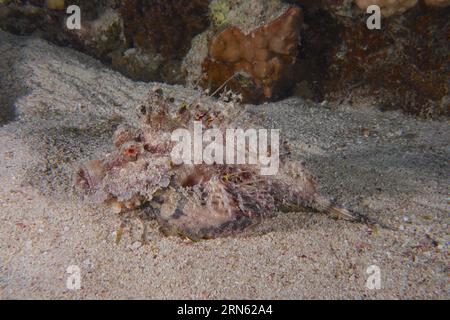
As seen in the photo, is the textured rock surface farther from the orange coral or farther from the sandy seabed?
the sandy seabed

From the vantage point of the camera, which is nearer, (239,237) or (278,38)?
(239,237)

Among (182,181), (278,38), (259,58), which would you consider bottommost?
(182,181)

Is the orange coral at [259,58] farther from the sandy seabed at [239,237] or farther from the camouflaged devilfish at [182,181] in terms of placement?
the camouflaged devilfish at [182,181]

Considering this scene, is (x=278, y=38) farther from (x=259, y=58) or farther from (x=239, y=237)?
(x=239, y=237)

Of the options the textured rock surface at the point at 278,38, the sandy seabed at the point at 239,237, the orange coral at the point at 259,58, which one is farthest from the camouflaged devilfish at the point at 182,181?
the orange coral at the point at 259,58

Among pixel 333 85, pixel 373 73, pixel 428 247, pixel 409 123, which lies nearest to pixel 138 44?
pixel 333 85

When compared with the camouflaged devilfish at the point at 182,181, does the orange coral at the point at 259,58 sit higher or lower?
higher

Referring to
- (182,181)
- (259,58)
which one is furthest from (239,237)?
(259,58)
